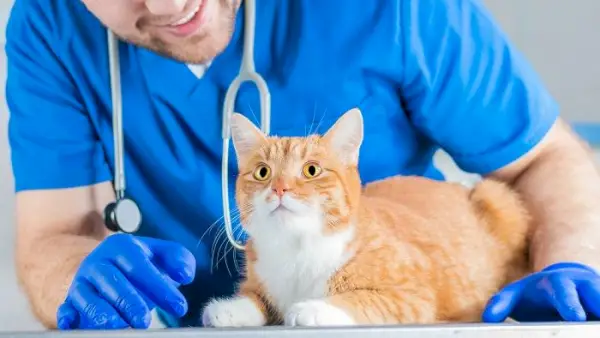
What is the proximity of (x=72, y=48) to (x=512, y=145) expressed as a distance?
0.53 metres

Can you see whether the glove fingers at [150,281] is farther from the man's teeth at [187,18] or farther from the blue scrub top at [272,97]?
the man's teeth at [187,18]

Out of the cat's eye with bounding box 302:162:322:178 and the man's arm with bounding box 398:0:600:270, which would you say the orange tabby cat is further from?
the man's arm with bounding box 398:0:600:270

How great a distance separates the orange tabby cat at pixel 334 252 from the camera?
65 cm

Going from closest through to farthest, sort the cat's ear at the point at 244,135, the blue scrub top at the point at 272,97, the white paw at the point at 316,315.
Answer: the white paw at the point at 316,315 → the cat's ear at the point at 244,135 → the blue scrub top at the point at 272,97

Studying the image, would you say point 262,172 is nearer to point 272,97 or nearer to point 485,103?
point 272,97

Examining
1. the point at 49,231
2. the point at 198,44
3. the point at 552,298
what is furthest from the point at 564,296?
the point at 49,231

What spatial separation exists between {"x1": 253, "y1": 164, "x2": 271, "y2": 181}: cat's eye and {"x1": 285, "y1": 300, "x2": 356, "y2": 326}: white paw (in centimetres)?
12

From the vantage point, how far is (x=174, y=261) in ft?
2.25

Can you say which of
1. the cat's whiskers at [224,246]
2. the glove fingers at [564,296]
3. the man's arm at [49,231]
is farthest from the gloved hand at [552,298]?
the man's arm at [49,231]

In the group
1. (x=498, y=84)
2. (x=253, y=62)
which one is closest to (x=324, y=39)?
(x=253, y=62)

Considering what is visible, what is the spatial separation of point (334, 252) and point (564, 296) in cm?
20

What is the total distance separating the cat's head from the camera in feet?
2.14

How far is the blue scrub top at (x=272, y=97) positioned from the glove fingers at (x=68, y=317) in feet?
0.45

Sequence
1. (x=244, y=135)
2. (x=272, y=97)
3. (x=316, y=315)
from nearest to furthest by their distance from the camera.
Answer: (x=316, y=315) < (x=244, y=135) < (x=272, y=97)
